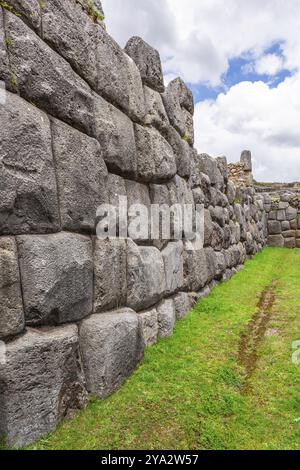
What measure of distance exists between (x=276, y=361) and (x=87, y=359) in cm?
189

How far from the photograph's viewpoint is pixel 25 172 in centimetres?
235

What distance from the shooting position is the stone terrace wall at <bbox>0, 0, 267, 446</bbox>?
2.26m

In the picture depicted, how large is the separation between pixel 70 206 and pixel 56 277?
0.55 metres

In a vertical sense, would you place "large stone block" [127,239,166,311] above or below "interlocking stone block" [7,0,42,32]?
below

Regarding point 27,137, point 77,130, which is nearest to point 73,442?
point 27,137

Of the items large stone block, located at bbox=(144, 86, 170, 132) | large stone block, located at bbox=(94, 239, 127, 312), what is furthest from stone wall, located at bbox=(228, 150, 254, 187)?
large stone block, located at bbox=(94, 239, 127, 312)

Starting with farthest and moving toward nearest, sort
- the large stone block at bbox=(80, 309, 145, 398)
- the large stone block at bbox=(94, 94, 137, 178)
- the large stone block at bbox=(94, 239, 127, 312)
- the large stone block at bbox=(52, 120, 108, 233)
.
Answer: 1. the large stone block at bbox=(94, 94, 137, 178)
2. the large stone block at bbox=(94, 239, 127, 312)
3. the large stone block at bbox=(80, 309, 145, 398)
4. the large stone block at bbox=(52, 120, 108, 233)

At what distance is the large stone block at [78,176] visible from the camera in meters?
2.69

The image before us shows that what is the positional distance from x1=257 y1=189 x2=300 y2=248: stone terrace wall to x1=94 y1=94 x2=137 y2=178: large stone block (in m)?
12.9

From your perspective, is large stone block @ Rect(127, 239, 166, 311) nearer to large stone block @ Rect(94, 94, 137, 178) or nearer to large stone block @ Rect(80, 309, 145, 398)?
large stone block @ Rect(80, 309, 145, 398)

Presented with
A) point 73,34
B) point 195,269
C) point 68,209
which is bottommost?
point 195,269

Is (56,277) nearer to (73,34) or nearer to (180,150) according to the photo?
(73,34)

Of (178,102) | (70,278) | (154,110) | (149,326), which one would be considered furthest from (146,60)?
(149,326)

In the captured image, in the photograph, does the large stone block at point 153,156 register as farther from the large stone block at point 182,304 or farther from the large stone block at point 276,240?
the large stone block at point 276,240
